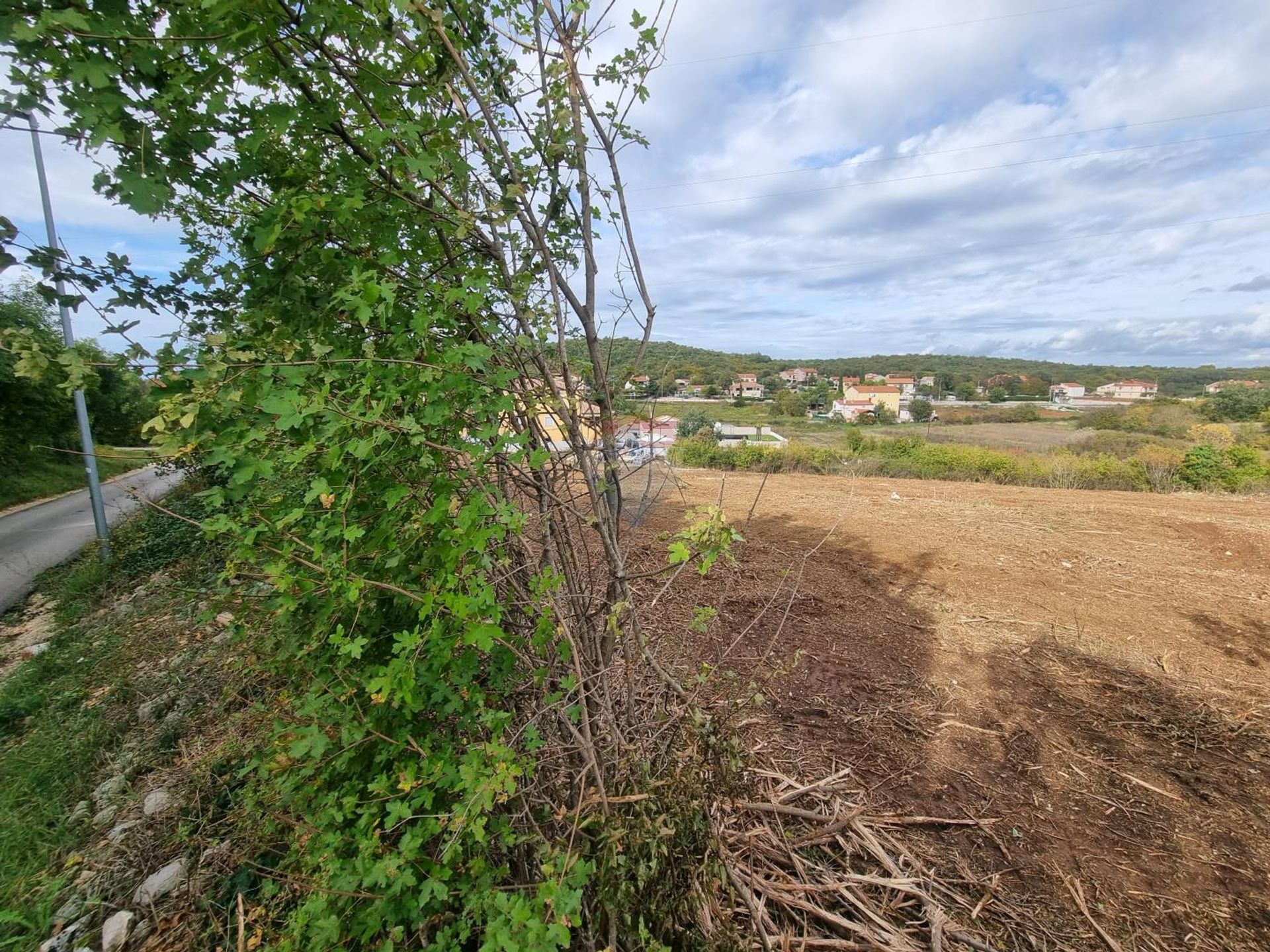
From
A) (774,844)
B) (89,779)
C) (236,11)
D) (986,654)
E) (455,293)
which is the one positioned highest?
(236,11)

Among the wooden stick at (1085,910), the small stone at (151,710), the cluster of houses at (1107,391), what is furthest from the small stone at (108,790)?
the cluster of houses at (1107,391)

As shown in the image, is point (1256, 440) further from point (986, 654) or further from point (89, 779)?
point (89, 779)

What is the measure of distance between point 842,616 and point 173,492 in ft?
35.8

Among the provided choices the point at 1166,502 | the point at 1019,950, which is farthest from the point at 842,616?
the point at 1166,502

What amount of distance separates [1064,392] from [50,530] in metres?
65.7

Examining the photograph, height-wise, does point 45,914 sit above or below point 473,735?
below

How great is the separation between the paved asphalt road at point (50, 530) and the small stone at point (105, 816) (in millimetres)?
4693

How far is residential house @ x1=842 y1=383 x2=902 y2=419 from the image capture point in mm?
40750

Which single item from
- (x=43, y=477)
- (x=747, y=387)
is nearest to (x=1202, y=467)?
(x=747, y=387)

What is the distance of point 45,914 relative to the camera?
2.39 metres

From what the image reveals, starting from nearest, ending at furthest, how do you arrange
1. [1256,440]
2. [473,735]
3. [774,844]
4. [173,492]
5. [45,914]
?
[473,735]
[774,844]
[45,914]
[173,492]
[1256,440]

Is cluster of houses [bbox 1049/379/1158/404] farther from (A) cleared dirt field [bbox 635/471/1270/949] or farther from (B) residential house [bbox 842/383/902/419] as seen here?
(A) cleared dirt field [bbox 635/471/1270/949]

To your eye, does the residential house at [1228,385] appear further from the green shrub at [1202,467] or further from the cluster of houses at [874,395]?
the green shrub at [1202,467]

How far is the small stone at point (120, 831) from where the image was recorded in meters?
2.75
